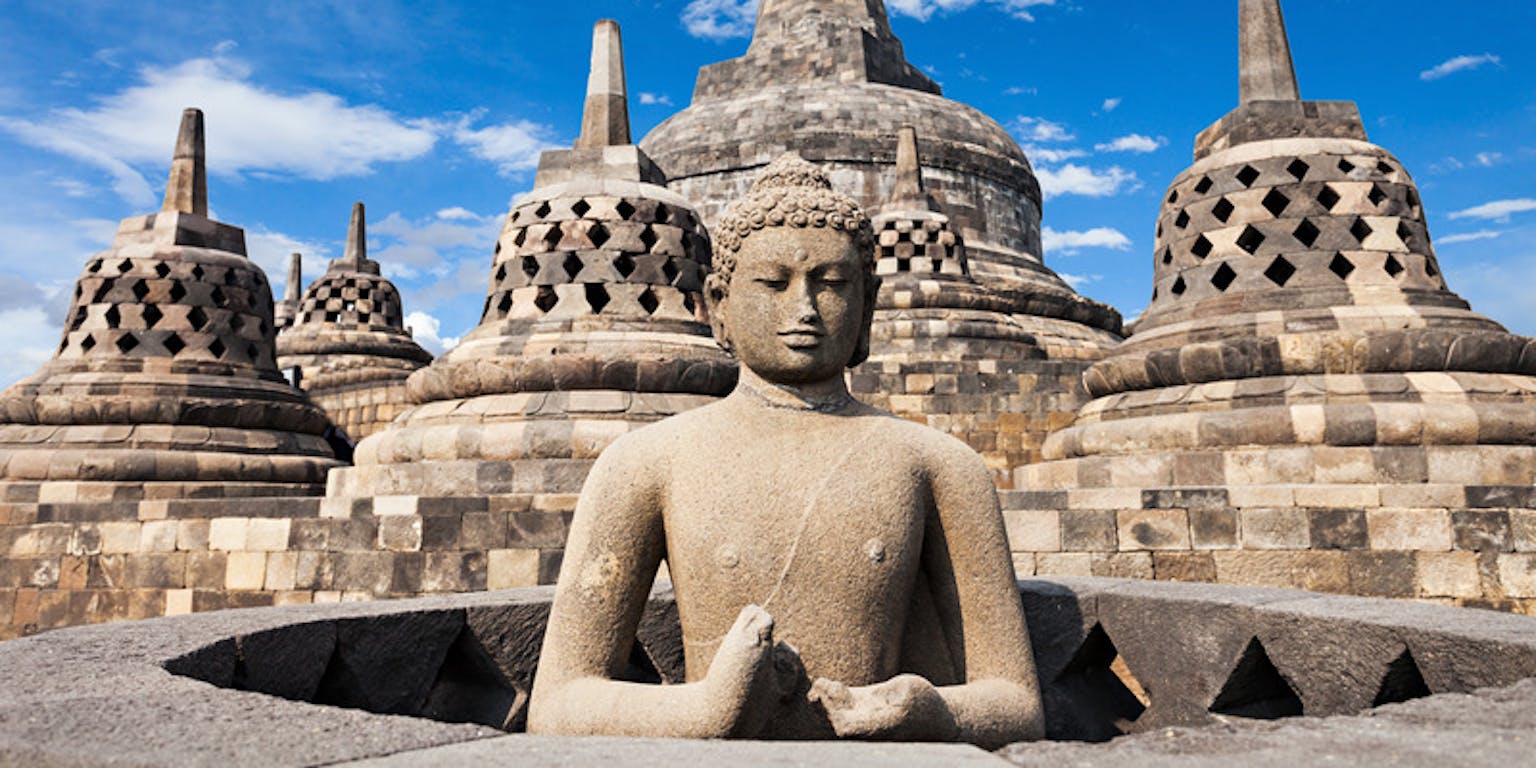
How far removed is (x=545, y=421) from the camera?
6.91 meters

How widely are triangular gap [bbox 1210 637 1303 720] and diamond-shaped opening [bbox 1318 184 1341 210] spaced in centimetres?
544

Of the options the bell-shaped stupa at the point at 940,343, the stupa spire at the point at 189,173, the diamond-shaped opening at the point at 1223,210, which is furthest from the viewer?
the bell-shaped stupa at the point at 940,343

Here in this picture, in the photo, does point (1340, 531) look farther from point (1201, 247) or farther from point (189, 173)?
point (189, 173)

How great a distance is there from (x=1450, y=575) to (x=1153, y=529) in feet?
4.94

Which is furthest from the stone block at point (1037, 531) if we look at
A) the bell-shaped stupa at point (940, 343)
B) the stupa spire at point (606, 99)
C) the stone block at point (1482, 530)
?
the stupa spire at point (606, 99)

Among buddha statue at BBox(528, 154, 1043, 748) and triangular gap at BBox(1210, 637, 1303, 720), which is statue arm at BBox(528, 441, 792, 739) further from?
triangular gap at BBox(1210, 637, 1303, 720)

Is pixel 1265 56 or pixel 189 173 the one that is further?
pixel 189 173

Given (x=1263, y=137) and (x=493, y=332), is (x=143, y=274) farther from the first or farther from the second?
(x=1263, y=137)

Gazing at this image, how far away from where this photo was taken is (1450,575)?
5.39 meters

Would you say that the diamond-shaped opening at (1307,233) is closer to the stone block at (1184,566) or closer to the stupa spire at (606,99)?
the stone block at (1184,566)

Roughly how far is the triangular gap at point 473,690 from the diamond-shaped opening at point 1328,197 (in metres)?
6.85

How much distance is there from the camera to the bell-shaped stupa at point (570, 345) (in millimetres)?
6789

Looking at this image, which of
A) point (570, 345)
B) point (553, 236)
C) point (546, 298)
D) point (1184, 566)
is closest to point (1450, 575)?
point (1184, 566)

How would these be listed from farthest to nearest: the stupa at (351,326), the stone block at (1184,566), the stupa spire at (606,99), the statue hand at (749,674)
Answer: the stupa at (351,326), the stupa spire at (606,99), the stone block at (1184,566), the statue hand at (749,674)
